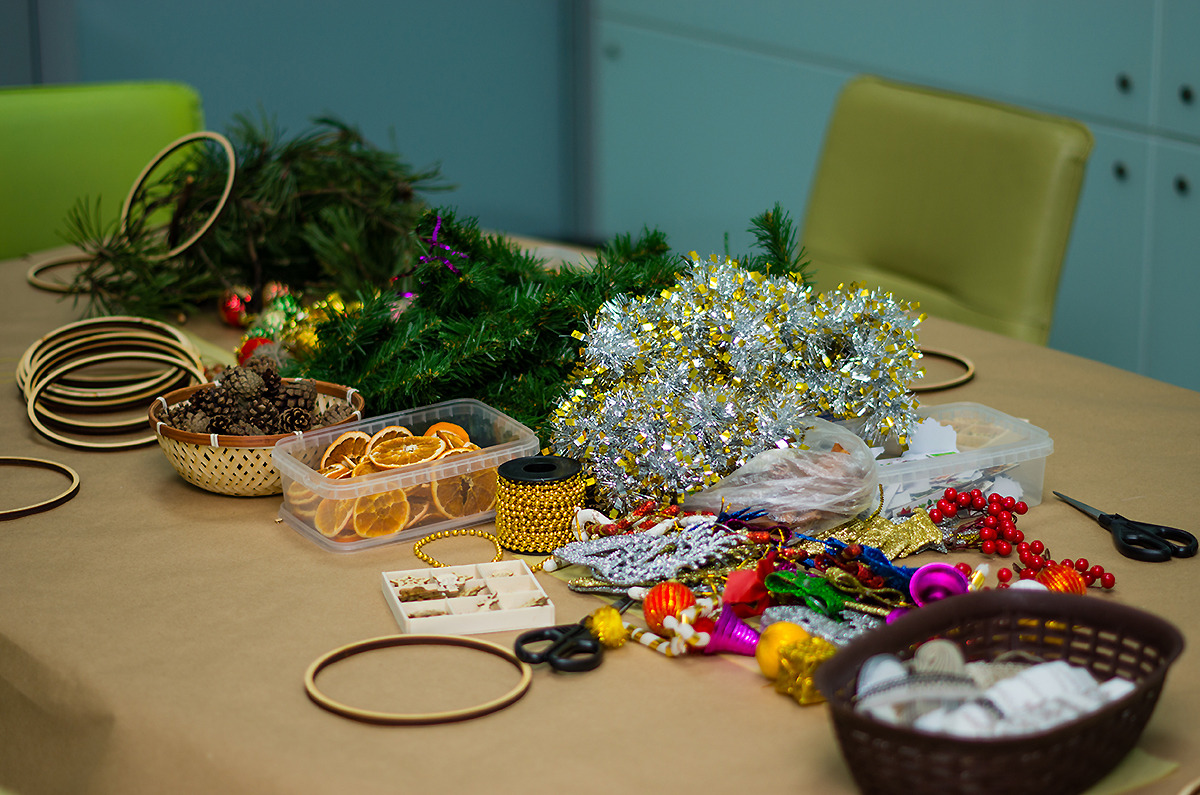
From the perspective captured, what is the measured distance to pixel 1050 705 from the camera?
608mm

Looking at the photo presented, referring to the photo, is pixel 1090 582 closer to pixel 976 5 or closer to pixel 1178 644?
pixel 1178 644

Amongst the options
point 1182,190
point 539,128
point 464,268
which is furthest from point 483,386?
point 539,128

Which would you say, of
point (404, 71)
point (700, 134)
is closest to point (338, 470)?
point (700, 134)

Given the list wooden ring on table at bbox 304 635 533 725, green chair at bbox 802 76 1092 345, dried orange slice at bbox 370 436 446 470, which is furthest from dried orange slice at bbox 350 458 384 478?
green chair at bbox 802 76 1092 345

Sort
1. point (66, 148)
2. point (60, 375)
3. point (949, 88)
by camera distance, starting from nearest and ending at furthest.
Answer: point (60, 375) < point (66, 148) < point (949, 88)

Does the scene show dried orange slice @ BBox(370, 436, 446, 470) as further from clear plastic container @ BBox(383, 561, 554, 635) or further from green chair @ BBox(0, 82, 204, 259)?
green chair @ BBox(0, 82, 204, 259)

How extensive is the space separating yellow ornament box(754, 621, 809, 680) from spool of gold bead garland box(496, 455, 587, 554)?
25 cm

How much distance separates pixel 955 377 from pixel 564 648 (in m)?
0.82

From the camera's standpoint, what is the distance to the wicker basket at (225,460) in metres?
1.04

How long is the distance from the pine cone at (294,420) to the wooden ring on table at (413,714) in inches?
13.1

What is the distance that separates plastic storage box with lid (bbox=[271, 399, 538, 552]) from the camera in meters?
0.96

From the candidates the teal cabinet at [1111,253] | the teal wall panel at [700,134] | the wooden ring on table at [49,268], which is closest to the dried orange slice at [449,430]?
the wooden ring on table at [49,268]

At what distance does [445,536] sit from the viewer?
0.99 m

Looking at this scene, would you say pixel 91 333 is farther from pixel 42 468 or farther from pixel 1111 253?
pixel 1111 253
